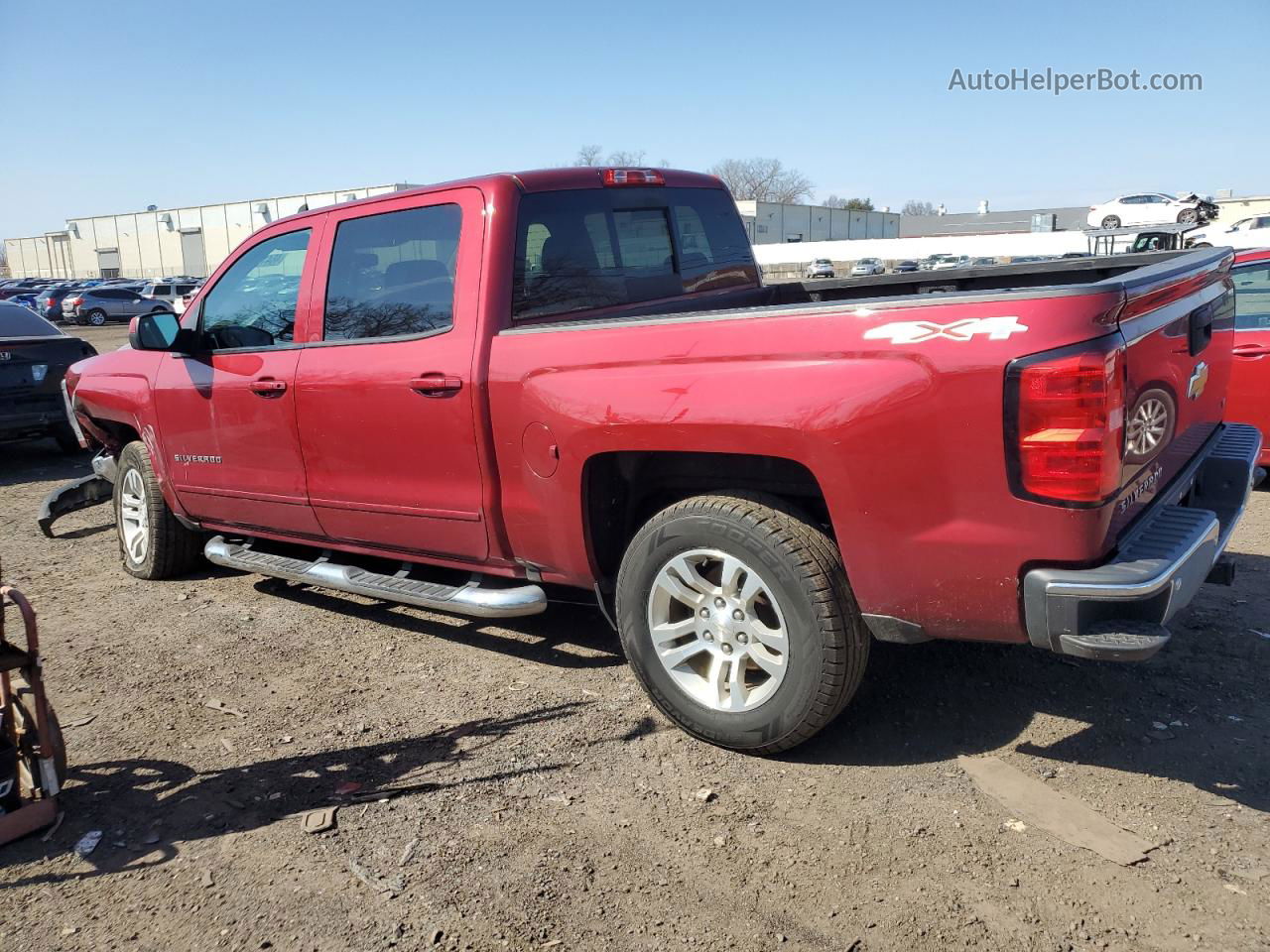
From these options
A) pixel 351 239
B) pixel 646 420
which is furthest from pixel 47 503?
pixel 646 420

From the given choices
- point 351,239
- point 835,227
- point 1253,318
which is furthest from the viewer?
point 835,227

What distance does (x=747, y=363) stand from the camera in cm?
313

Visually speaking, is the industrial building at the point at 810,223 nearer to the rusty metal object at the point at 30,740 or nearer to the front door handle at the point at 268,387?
the front door handle at the point at 268,387

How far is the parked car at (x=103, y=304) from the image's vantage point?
37500 millimetres

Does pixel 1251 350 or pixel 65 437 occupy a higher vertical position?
pixel 1251 350

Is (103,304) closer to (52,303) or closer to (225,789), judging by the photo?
(52,303)

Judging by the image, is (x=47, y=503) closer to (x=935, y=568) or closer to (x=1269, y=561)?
(x=935, y=568)

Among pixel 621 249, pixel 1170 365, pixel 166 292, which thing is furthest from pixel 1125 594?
pixel 166 292

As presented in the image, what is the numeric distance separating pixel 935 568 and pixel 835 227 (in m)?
92.6

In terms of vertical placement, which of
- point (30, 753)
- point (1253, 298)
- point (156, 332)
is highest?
point (156, 332)

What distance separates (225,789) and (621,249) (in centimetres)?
267

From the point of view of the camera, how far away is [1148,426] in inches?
120

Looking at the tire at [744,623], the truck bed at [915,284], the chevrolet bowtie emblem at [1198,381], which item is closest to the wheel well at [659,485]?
the tire at [744,623]

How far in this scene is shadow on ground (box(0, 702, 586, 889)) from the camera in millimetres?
3092
